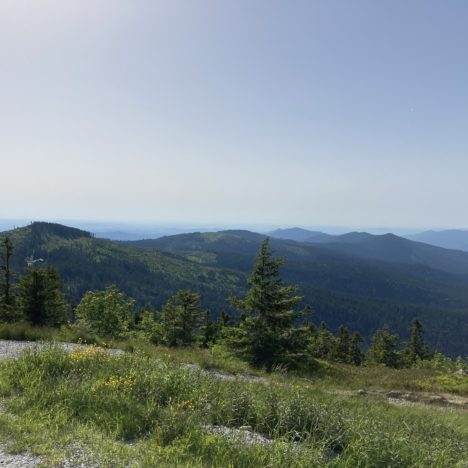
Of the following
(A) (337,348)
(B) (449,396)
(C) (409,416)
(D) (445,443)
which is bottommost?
(A) (337,348)

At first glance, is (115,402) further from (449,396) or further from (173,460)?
(449,396)

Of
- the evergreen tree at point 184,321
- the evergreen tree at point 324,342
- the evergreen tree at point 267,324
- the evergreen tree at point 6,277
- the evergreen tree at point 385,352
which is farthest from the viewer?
the evergreen tree at point 324,342

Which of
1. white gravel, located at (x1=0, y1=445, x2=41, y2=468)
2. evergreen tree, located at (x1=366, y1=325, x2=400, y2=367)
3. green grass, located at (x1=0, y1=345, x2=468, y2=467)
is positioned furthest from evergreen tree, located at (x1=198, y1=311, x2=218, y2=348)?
white gravel, located at (x1=0, y1=445, x2=41, y2=468)

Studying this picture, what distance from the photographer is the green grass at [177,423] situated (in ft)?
17.6

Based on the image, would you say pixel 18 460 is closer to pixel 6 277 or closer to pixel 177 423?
pixel 177 423

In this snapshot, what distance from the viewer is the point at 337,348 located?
→ 62.9m

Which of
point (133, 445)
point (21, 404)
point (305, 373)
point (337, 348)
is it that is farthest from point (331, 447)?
point (337, 348)

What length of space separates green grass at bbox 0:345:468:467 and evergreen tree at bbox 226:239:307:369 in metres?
9.98

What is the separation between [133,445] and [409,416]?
24.4 ft

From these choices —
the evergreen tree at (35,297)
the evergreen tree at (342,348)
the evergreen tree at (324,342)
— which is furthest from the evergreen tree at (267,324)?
the evergreen tree at (324,342)

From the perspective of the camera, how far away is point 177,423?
6.07 metres

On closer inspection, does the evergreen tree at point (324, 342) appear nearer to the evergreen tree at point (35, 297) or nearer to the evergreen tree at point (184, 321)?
the evergreen tree at point (184, 321)

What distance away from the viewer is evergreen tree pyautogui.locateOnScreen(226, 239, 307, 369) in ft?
61.8

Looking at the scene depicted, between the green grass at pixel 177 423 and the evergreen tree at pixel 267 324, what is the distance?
998cm
